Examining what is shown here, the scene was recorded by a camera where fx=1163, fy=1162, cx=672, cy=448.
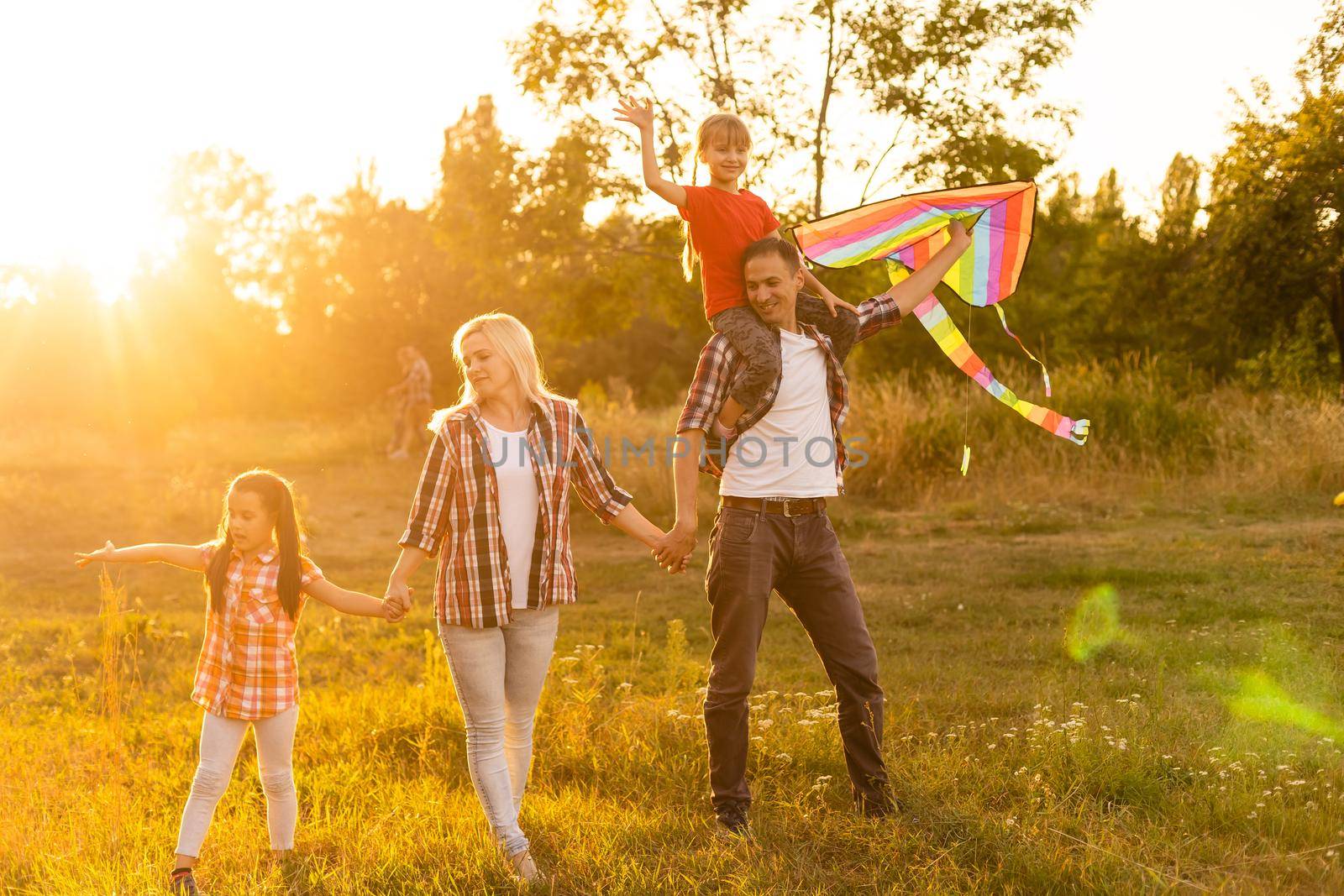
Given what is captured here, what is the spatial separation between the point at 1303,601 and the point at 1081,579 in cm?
162

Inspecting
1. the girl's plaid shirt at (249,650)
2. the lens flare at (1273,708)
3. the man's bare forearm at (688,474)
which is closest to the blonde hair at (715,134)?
the man's bare forearm at (688,474)

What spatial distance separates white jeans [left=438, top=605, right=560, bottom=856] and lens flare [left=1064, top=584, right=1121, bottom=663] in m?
3.75

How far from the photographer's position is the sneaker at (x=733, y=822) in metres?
3.98

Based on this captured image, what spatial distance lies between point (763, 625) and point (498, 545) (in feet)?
3.09

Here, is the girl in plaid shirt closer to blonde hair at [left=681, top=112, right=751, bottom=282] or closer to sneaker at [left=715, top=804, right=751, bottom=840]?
sneaker at [left=715, top=804, right=751, bottom=840]

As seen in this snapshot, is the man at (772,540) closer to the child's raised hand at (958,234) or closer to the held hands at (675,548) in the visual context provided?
the held hands at (675,548)

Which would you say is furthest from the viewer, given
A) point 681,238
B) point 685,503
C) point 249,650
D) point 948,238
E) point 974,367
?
point 681,238

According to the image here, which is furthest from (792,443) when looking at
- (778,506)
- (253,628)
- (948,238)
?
(253,628)

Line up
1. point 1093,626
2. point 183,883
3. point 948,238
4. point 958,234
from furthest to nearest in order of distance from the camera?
point 1093,626
point 948,238
point 958,234
point 183,883

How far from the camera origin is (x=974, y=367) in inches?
190

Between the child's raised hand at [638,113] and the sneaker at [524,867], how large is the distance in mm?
2568

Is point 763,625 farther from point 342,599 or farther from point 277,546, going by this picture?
point 277,546

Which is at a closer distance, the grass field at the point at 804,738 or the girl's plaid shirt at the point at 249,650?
the grass field at the point at 804,738

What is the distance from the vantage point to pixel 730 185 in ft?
14.3
